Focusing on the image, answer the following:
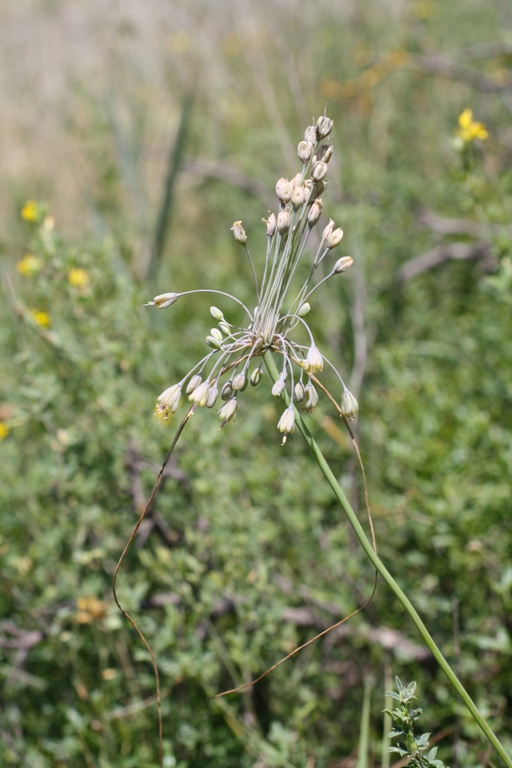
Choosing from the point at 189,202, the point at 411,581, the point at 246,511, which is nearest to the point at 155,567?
the point at 246,511

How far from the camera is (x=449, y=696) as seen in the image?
206 centimetres

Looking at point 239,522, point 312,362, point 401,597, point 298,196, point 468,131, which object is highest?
point 298,196

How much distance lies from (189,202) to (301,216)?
16.0 feet

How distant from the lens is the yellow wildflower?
2.14 metres

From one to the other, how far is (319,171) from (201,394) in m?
0.41

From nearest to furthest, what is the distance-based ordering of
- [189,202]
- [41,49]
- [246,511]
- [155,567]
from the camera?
[155,567]
[246,511]
[189,202]
[41,49]

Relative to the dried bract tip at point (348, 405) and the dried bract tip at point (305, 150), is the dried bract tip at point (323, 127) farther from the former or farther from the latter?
the dried bract tip at point (348, 405)

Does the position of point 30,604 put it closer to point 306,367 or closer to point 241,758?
point 241,758

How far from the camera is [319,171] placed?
1.09 meters

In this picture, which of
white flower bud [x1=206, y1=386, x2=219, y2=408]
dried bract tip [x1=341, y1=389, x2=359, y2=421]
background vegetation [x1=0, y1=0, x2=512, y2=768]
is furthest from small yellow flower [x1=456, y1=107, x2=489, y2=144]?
white flower bud [x1=206, y1=386, x2=219, y2=408]

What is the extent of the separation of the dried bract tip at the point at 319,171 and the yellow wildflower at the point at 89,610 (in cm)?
160

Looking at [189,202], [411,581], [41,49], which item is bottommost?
[411,581]

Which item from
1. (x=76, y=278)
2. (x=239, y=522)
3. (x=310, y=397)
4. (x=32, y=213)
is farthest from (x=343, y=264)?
(x=32, y=213)

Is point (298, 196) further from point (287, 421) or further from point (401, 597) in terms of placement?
point (401, 597)
